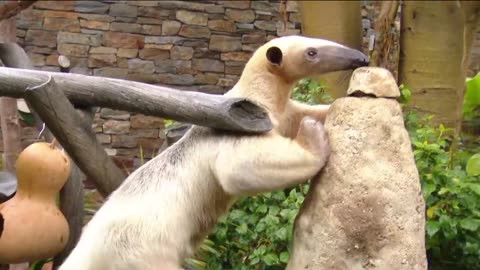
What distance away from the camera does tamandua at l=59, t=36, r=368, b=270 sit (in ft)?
8.54

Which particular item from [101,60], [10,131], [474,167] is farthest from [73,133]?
[101,60]

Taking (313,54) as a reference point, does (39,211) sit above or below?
below

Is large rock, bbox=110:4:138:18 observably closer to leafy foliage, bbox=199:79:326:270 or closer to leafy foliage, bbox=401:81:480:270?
leafy foliage, bbox=199:79:326:270

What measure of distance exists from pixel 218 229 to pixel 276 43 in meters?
1.22

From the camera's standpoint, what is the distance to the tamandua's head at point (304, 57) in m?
2.64

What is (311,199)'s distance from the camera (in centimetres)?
273

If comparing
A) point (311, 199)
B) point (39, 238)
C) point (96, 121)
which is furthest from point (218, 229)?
point (96, 121)

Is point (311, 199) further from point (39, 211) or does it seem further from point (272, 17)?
point (272, 17)

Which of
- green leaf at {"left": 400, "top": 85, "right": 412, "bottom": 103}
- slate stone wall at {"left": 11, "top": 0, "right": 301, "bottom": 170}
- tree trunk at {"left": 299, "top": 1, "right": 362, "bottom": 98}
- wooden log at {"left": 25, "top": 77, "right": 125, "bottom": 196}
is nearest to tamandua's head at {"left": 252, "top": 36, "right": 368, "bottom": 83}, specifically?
wooden log at {"left": 25, "top": 77, "right": 125, "bottom": 196}

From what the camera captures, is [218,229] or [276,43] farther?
[218,229]

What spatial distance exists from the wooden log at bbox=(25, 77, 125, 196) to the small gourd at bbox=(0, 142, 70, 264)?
1.36 ft

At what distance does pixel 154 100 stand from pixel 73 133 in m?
0.36

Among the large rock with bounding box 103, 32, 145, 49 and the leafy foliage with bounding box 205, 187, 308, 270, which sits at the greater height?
the leafy foliage with bounding box 205, 187, 308, 270

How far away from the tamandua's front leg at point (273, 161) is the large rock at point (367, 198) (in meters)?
0.08
